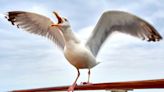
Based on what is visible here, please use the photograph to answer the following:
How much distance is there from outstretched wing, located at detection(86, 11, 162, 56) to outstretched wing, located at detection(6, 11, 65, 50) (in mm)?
221

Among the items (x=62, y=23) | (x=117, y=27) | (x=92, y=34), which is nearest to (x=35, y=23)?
(x=92, y=34)

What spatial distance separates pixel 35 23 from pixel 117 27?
0.42 m

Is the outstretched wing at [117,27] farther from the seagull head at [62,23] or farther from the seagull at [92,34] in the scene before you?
the seagull head at [62,23]

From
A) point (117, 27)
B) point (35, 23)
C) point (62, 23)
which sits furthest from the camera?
point (35, 23)

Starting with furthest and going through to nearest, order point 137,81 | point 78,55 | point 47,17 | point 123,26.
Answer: point 47,17
point 123,26
point 78,55
point 137,81

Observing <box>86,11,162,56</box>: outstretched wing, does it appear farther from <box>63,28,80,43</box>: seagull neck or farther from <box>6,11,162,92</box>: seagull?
<box>63,28,80,43</box>: seagull neck

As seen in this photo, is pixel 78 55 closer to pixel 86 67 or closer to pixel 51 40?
pixel 86 67

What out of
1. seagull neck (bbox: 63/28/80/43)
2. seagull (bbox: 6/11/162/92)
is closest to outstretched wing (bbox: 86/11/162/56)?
seagull (bbox: 6/11/162/92)

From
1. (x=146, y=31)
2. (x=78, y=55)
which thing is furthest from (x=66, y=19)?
(x=146, y=31)

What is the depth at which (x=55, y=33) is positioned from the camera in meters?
1.72

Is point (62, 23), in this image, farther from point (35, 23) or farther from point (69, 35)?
point (35, 23)

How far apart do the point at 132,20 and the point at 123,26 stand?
94 millimetres

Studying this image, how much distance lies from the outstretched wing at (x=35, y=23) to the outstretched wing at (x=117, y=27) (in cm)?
22

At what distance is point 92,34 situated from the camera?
60.2 inches
